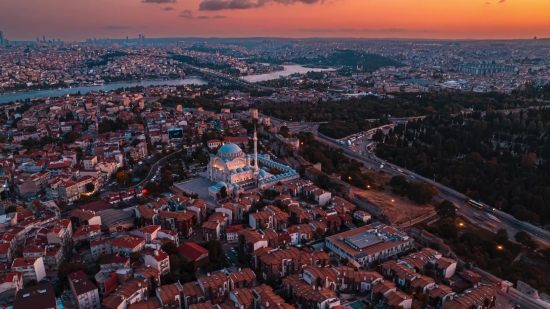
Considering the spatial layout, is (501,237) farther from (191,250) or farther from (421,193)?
(191,250)

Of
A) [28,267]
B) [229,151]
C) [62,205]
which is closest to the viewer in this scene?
[28,267]

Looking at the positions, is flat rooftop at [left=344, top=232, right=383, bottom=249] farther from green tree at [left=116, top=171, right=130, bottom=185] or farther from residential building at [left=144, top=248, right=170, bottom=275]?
green tree at [left=116, top=171, right=130, bottom=185]

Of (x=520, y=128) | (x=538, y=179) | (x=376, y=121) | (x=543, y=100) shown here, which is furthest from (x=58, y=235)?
(x=543, y=100)

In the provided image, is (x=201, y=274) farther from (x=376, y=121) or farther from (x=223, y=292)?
(x=376, y=121)

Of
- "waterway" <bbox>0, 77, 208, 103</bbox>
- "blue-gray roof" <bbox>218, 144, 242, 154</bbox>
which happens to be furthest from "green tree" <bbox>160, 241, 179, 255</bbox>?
"waterway" <bbox>0, 77, 208, 103</bbox>

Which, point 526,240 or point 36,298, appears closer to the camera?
point 36,298

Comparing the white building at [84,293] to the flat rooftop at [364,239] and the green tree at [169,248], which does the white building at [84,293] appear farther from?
the flat rooftop at [364,239]

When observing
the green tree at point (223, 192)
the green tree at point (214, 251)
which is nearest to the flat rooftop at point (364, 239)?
the green tree at point (214, 251)

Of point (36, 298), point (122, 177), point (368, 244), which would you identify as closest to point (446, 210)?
point (368, 244)
